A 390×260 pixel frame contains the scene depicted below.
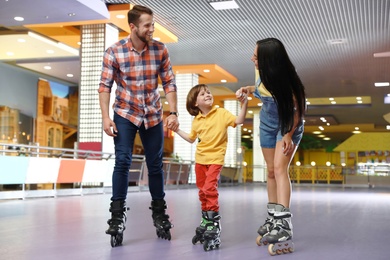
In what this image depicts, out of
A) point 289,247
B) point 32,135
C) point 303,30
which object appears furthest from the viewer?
point 32,135

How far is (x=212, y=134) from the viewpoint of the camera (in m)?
3.18

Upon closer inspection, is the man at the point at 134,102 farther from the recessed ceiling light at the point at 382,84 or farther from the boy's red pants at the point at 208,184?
the recessed ceiling light at the point at 382,84

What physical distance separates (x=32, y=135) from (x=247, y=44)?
7.25 metres

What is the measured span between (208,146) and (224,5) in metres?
7.62

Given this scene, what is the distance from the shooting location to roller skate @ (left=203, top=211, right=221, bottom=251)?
279 centimetres

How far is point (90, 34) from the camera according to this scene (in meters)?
11.8

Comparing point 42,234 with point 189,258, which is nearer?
point 189,258

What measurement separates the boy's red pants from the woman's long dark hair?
467 mm

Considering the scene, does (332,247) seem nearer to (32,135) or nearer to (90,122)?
(90,122)

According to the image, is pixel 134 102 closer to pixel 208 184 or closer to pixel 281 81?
pixel 208 184

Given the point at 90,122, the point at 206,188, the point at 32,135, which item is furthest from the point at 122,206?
the point at 32,135

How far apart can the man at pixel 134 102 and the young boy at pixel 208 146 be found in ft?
0.51

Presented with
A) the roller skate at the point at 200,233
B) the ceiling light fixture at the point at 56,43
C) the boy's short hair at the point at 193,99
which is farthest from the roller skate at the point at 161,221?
the ceiling light fixture at the point at 56,43

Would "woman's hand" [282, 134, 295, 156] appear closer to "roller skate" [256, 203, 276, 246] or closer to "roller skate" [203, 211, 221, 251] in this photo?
"roller skate" [256, 203, 276, 246]
